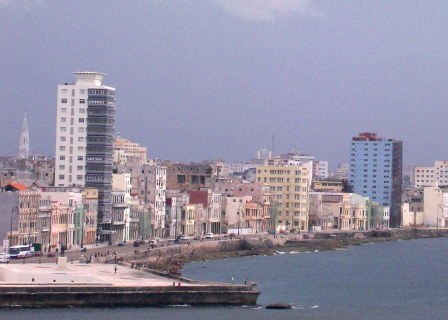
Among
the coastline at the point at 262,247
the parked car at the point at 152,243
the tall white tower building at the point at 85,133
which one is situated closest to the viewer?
the coastline at the point at 262,247

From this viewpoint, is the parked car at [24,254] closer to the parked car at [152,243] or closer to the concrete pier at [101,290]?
the concrete pier at [101,290]

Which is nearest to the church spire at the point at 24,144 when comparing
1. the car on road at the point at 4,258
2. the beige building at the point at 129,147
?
the beige building at the point at 129,147

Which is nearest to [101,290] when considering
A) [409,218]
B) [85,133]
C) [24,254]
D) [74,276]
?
[74,276]

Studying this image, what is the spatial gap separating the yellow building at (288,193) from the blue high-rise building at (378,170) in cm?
3769

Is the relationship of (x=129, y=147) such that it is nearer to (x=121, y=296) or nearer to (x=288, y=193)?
(x=288, y=193)

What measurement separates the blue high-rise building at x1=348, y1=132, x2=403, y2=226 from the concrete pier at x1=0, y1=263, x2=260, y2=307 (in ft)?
383

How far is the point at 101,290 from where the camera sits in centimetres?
7225

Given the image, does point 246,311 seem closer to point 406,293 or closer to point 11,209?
point 406,293

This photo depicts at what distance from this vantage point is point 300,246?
138875 mm

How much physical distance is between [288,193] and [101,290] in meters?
83.8

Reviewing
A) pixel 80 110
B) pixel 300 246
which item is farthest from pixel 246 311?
pixel 300 246

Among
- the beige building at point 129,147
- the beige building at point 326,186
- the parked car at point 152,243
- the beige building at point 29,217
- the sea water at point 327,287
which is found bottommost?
the sea water at point 327,287

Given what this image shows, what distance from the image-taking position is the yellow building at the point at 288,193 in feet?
508

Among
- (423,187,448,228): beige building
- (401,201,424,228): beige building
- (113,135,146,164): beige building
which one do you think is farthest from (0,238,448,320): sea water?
(401,201,424,228): beige building
